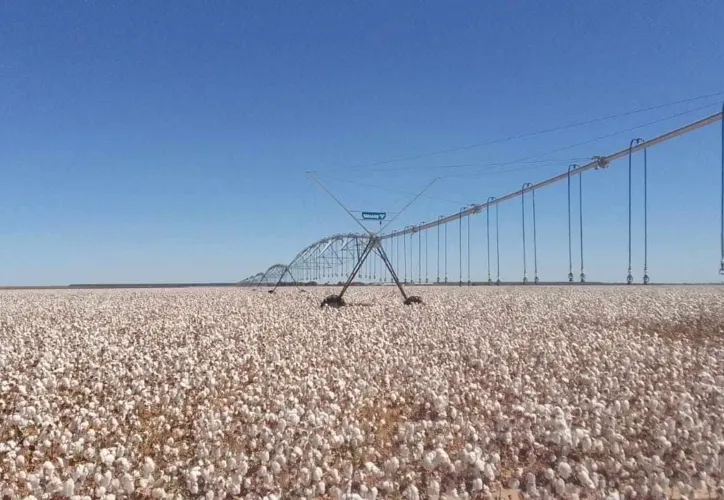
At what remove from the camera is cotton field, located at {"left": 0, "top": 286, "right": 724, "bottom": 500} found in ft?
18.1

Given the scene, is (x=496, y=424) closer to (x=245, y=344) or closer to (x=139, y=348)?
(x=245, y=344)

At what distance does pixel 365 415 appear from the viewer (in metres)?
7.62

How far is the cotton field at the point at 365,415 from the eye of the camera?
551 cm

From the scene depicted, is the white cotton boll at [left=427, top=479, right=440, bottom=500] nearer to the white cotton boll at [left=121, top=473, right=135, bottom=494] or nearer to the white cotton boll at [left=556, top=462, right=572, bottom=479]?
the white cotton boll at [left=556, top=462, right=572, bottom=479]

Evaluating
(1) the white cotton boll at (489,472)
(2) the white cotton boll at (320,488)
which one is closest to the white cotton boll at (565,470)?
(1) the white cotton boll at (489,472)

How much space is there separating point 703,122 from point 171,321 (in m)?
28.5

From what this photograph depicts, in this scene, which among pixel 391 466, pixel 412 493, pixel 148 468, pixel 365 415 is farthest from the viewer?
pixel 365 415

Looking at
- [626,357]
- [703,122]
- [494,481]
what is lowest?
[494,481]

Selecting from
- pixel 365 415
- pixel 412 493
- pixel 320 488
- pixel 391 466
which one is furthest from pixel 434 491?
pixel 365 415

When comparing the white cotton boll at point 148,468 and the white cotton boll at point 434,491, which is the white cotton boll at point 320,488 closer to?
the white cotton boll at point 434,491

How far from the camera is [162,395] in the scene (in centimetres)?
845

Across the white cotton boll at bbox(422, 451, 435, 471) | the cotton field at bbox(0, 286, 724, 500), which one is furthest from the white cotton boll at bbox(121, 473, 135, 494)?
the white cotton boll at bbox(422, 451, 435, 471)

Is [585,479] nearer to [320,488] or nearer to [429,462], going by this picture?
[429,462]

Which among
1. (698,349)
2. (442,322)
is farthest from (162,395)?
(698,349)
